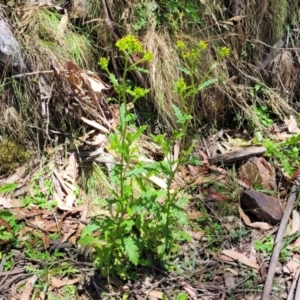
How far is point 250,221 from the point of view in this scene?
8.75 ft

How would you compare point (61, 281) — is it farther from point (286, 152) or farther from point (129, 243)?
point (286, 152)

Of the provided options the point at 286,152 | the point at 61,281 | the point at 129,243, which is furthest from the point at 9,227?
the point at 286,152

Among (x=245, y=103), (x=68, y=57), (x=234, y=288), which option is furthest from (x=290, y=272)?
(x=68, y=57)

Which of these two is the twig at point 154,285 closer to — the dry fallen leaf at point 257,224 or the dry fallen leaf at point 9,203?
the dry fallen leaf at point 257,224

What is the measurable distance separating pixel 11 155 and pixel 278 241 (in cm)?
156

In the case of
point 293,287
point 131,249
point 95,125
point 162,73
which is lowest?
point 293,287

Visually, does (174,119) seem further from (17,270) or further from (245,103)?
(17,270)

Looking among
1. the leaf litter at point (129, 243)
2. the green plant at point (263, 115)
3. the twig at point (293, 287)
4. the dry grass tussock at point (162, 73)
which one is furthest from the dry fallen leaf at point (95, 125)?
the twig at point (293, 287)

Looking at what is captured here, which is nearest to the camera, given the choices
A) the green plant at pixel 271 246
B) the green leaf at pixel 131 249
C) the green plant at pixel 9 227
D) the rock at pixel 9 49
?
the green leaf at pixel 131 249

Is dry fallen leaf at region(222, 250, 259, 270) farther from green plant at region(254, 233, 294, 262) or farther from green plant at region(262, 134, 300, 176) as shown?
green plant at region(262, 134, 300, 176)

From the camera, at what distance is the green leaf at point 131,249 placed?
206 cm

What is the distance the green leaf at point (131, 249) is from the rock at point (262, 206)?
0.84 metres

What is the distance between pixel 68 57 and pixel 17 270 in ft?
4.30

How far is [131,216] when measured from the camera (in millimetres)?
2229
